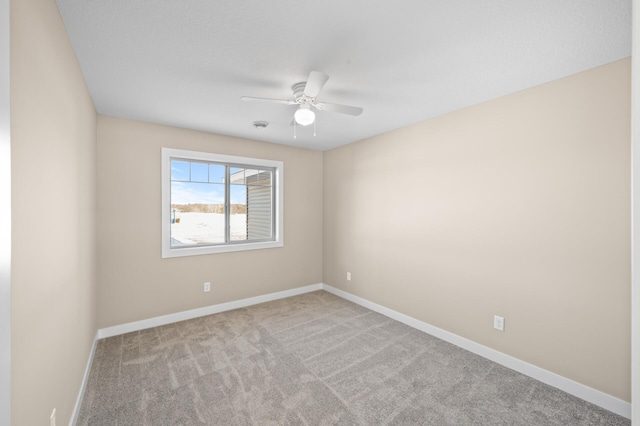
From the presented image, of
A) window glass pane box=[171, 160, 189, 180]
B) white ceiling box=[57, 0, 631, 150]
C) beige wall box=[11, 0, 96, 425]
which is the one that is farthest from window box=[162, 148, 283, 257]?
beige wall box=[11, 0, 96, 425]

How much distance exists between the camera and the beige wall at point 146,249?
309 cm

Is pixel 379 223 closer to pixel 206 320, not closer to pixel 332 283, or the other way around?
pixel 332 283

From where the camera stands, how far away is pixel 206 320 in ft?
11.6

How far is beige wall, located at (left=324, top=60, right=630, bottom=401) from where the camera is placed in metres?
2.01

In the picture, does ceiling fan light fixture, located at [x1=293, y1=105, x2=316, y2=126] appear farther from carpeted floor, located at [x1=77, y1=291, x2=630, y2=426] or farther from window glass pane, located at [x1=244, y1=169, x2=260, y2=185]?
window glass pane, located at [x1=244, y1=169, x2=260, y2=185]

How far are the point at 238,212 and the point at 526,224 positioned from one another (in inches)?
137

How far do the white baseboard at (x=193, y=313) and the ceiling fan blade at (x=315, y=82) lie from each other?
3.07m

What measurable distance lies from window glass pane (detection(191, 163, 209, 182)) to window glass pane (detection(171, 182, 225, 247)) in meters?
0.07

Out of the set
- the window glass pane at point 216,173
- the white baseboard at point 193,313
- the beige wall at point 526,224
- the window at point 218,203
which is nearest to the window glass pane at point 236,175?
the window at point 218,203

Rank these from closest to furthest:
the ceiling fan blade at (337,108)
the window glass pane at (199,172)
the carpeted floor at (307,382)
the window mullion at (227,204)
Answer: the carpeted floor at (307,382) < the ceiling fan blade at (337,108) < the window glass pane at (199,172) < the window mullion at (227,204)

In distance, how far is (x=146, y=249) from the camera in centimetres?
333

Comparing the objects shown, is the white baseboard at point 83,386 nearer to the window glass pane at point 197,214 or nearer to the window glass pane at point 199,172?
the window glass pane at point 197,214

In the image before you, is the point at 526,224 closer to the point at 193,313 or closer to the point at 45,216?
the point at 45,216

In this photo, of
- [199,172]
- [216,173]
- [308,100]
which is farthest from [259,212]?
[308,100]
